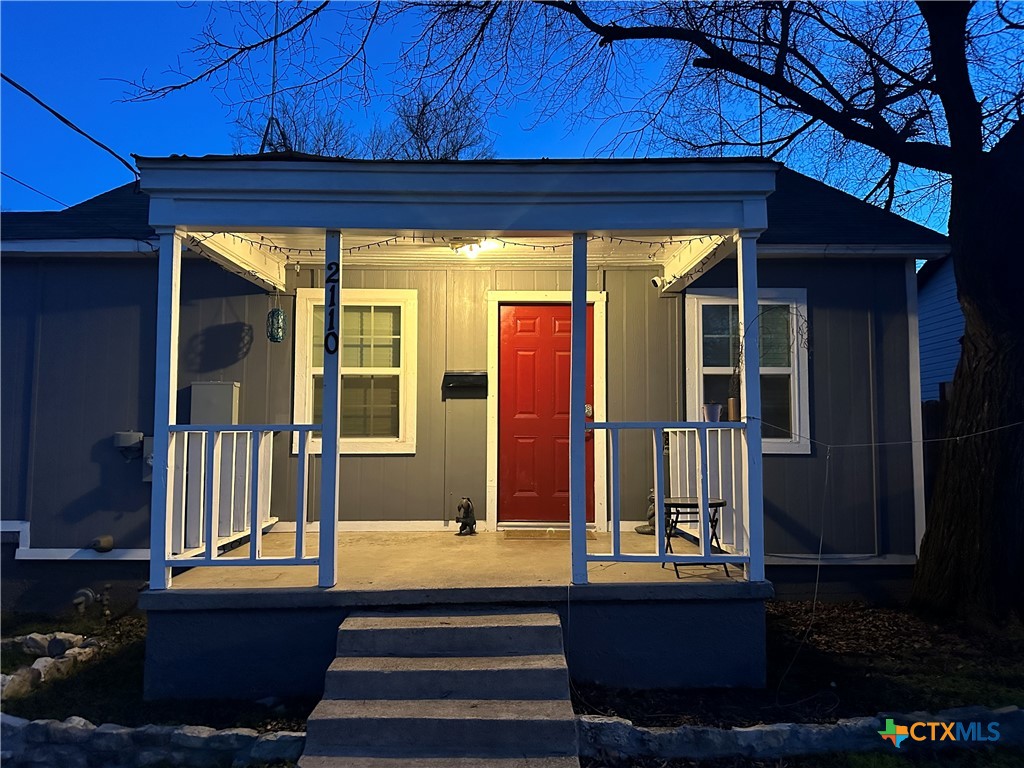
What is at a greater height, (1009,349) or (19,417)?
(1009,349)

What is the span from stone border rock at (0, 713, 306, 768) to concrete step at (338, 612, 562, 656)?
51 cm

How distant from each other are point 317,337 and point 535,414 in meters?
1.87

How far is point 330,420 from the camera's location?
3.87 meters

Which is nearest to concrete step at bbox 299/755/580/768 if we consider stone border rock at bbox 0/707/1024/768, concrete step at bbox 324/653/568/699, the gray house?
stone border rock at bbox 0/707/1024/768

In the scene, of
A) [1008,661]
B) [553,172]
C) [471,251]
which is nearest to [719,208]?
[553,172]

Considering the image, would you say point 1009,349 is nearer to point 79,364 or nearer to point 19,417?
point 79,364

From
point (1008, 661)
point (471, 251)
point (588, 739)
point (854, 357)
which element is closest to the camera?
point (588, 739)

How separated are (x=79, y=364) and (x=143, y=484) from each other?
1084mm

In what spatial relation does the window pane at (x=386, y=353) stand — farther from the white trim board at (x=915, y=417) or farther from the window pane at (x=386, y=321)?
the white trim board at (x=915, y=417)

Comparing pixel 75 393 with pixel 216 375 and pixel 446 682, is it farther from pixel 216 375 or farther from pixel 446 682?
pixel 446 682

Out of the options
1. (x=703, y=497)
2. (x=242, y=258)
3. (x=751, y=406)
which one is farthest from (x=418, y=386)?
(x=751, y=406)

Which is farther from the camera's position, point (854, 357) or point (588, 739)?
point (854, 357)

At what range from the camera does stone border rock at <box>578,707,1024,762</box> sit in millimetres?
3061

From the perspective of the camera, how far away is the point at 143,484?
214 inches
